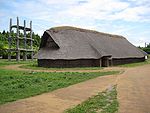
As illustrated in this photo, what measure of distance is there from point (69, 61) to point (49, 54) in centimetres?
317

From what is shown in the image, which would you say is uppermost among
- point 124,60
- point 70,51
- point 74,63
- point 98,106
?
point 70,51

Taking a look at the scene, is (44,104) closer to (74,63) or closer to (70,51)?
(74,63)

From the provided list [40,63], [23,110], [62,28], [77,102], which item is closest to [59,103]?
[77,102]

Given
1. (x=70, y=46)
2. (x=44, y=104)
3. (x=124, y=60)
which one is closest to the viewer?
(x=44, y=104)

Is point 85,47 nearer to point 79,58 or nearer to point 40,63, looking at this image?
point 79,58

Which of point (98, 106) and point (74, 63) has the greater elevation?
point (74, 63)

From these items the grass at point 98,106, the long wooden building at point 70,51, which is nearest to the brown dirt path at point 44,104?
the grass at point 98,106

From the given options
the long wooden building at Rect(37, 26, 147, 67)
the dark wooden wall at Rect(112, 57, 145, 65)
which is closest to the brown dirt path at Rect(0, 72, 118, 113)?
the long wooden building at Rect(37, 26, 147, 67)

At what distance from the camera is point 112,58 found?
3856 centimetres

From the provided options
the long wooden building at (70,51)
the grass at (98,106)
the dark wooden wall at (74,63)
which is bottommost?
the grass at (98,106)

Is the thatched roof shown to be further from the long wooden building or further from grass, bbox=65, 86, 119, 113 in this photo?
grass, bbox=65, 86, 119, 113

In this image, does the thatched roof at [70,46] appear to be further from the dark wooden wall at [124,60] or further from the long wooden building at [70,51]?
the dark wooden wall at [124,60]

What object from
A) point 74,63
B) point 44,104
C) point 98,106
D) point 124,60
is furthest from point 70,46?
point 98,106

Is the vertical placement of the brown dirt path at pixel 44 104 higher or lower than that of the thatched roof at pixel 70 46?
lower
